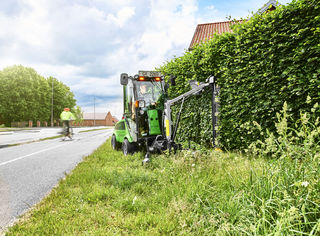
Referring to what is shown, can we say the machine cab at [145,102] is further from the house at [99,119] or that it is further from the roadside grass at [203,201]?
the house at [99,119]

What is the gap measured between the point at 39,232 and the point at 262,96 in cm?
486

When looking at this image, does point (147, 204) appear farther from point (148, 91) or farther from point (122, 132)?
point (122, 132)

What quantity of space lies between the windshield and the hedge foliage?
56.2 inches

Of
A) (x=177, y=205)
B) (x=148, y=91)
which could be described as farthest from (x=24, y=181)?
(x=148, y=91)

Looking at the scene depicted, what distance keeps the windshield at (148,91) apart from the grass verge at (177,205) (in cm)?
262

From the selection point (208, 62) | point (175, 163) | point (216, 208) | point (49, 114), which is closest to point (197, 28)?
point (208, 62)

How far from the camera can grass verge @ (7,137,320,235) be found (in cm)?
170

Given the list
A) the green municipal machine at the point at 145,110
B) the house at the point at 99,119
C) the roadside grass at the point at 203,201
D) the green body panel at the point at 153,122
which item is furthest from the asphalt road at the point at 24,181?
the house at the point at 99,119

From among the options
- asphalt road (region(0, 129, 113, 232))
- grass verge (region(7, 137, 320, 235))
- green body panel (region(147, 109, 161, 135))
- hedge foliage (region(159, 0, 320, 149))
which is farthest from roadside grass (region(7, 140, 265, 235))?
green body panel (region(147, 109, 161, 135))

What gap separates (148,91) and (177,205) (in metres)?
4.11

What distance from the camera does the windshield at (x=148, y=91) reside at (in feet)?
19.0

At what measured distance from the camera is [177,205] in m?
2.27

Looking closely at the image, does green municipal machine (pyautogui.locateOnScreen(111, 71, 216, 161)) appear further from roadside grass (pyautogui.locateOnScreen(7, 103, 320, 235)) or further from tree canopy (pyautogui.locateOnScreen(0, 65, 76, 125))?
tree canopy (pyautogui.locateOnScreen(0, 65, 76, 125))

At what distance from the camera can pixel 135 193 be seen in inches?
119
